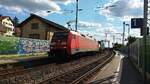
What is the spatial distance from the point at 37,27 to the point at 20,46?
1072 inches

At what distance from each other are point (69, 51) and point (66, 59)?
209cm

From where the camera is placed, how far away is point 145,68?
18.1m

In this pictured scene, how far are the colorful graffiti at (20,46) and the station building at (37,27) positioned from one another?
1417cm

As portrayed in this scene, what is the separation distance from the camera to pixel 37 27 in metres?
68.0

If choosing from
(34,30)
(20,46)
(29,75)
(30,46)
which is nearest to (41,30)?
(34,30)

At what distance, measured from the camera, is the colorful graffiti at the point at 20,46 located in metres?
36.1

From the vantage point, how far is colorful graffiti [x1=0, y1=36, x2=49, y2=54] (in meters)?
36.1

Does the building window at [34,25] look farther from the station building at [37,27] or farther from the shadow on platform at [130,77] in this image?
the shadow on platform at [130,77]

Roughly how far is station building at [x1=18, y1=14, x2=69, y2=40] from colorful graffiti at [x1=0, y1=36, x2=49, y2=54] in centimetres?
1417

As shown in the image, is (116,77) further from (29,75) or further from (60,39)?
(60,39)

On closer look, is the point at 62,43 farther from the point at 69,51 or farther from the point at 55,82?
the point at 55,82

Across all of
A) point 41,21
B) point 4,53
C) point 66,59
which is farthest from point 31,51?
point 41,21

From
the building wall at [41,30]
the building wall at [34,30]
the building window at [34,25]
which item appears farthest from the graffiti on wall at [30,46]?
the building window at [34,25]

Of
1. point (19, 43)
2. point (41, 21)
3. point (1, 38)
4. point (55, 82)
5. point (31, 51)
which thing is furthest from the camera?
point (41, 21)
